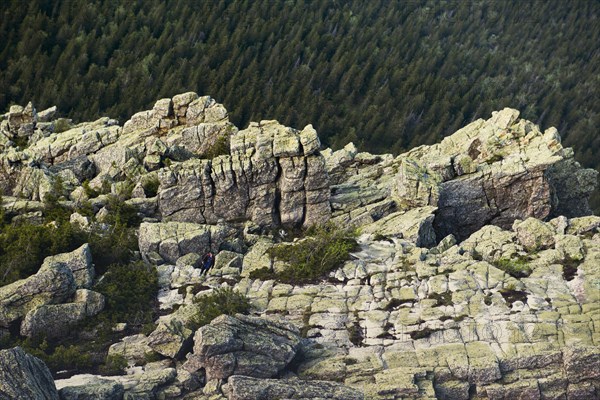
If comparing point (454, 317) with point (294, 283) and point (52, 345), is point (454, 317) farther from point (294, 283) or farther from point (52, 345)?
point (52, 345)

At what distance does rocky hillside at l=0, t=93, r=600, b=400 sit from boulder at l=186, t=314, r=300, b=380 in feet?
0.33

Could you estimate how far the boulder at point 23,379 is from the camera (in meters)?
37.5

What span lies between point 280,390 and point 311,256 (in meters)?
13.9

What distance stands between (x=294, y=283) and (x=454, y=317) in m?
9.65

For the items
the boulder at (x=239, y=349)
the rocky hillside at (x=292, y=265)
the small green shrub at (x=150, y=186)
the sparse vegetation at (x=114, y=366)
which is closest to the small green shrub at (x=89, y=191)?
the rocky hillside at (x=292, y=265)

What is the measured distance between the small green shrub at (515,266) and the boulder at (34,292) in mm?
24881

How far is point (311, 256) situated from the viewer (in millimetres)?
54406

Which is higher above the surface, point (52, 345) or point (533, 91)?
point (533, 91)

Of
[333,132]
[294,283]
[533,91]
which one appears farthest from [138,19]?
[294,283]

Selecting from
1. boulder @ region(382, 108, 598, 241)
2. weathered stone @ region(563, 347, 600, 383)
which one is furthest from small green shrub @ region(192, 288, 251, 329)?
boulder @ region(382, 108, 598, 241)

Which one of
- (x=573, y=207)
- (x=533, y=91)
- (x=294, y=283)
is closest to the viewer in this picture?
(x=294, y=283)

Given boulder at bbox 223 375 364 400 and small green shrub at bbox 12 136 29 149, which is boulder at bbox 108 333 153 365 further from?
small green shrub at bbox 12 136 29 149

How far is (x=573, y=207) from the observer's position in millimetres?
72500

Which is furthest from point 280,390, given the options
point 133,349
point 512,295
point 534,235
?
point 534,235
